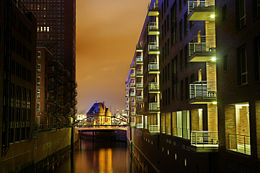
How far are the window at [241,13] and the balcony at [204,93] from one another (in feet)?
15.1

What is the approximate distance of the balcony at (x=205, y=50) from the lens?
18.1 meters

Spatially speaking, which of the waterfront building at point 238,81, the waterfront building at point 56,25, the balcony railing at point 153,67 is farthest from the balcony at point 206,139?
the waterfront building at point 56,25

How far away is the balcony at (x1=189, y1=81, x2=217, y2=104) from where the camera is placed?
→ 18234mm

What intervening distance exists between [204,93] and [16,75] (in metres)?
22.8

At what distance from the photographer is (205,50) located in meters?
19.2

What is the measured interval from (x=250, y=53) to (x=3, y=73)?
2282 cm

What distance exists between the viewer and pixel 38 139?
42.7 m

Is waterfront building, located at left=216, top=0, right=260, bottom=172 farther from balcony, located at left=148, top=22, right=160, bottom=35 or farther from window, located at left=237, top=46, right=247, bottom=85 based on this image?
balcony, located at left=148, top=22, right=160, bottom=35

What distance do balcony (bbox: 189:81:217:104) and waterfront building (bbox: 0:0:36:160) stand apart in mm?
17937

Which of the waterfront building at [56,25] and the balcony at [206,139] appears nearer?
the balcony at [206,139]

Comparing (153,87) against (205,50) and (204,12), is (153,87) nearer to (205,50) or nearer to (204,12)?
(205,50)

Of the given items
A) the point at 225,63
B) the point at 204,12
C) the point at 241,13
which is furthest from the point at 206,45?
the point at 241,13

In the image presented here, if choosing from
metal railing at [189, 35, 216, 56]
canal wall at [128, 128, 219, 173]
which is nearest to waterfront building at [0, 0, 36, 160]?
canal wall at [128, 128, 219, 173]

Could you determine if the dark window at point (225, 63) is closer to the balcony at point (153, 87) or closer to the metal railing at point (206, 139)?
the metal railing at point (206, 139)
